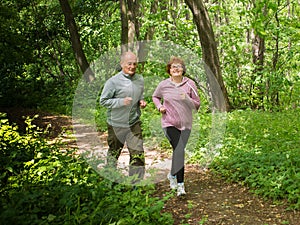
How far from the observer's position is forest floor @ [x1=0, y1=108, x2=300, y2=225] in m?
5.00

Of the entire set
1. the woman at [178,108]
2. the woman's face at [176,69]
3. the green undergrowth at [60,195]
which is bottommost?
the green undergrowth at [60,195]

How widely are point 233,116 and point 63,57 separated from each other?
13510 mm

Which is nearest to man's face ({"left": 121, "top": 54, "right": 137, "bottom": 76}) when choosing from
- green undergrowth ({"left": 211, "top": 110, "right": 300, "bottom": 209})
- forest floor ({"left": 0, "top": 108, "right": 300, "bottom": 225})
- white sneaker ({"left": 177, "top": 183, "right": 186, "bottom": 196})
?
white sneaker ({"left": 177, "top": 183, "right": 186, "bottom": 196})

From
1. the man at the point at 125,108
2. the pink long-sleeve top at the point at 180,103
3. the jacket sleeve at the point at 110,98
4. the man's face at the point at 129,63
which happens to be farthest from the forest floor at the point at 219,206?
the man's face at the point at 129,63

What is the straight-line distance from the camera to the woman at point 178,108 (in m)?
5.66

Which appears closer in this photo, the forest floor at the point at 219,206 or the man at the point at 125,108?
the forest floor at the point at 219,206

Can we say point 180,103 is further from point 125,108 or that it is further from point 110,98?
point 110,98

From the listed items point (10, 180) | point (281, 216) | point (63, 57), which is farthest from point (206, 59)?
point (63, 57)

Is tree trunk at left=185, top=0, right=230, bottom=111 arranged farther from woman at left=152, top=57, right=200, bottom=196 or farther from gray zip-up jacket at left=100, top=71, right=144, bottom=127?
gray zip-up jacket at left=100, top=71, right=144, bottom=127

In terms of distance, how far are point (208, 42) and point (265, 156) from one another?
4.81 m

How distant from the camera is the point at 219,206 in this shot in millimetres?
5566

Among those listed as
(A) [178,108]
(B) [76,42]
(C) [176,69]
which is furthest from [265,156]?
(B) [76,42]

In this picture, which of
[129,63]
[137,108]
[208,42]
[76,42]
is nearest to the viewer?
[129,63]

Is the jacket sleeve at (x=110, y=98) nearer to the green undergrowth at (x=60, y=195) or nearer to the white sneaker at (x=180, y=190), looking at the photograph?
the green undergrowth at (x=60, y=195)
